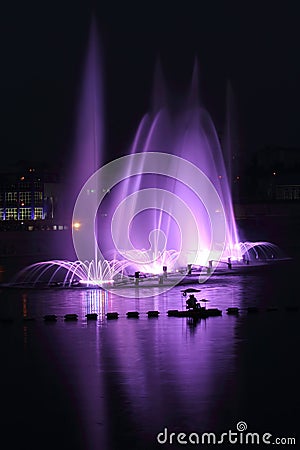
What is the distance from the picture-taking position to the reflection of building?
310 feet

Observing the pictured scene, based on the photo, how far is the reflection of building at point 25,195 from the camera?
94500mm

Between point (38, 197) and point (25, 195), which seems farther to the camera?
point (38, 197)

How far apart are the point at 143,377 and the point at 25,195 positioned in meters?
84.5

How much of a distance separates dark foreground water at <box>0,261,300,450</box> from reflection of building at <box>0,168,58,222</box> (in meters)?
74.5

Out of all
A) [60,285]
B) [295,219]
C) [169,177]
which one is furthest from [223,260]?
[295,219]

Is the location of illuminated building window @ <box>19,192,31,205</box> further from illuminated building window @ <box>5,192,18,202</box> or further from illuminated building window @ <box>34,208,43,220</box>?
illuminated building window @ <box>34,208,43,220</box>

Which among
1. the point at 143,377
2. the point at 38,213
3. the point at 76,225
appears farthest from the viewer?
the point at 38,213

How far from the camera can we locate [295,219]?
66125mm

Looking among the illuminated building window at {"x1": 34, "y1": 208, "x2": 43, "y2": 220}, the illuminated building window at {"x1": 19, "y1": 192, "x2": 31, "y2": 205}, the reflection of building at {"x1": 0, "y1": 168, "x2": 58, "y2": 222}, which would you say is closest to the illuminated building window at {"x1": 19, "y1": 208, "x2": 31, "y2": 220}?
the reflection of building at {"x1": 0, "y1": 168, "x2": 58, "y2": 222}

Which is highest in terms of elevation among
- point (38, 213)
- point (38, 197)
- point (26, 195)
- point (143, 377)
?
point (26, 195)

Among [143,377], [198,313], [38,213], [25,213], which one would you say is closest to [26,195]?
[25,213]

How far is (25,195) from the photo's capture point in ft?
313

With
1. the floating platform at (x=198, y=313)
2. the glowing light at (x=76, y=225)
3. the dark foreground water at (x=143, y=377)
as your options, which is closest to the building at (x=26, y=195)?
the glowing light at (x=76, y=225)

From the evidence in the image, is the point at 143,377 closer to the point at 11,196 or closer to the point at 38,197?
the point at 38,197
